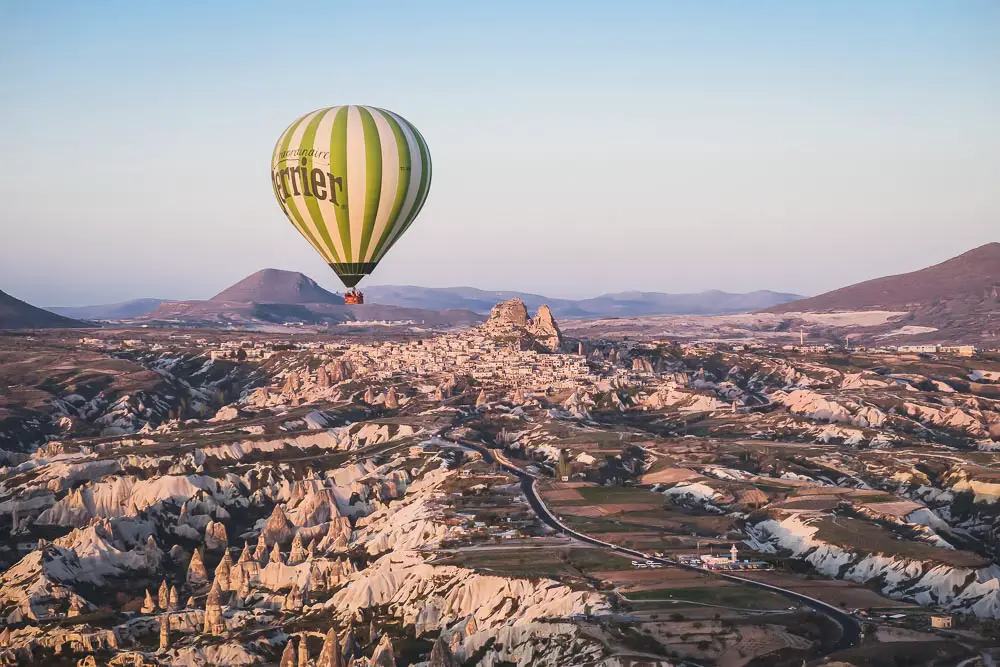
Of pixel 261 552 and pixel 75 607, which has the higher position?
pixel 261 552

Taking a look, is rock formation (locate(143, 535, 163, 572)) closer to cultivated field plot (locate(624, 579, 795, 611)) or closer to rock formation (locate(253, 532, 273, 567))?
rock formation (locate(253, 532, 273, 567))

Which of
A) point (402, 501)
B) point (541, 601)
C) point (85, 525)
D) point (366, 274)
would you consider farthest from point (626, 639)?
point (85, 525)

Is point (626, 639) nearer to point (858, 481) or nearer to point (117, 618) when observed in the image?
point (117, 618)

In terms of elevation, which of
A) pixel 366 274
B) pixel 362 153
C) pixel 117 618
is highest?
pixel 362 153

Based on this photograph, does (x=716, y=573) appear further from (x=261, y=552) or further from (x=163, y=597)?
(x=163, y=597)

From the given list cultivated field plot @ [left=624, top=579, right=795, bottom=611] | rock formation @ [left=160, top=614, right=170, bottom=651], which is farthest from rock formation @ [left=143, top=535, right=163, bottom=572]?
cultivated field plot @ [left=624, top=579, right=795, bottom=611]

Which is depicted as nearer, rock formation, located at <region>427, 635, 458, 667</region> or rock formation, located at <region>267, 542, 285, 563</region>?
rock formation, located at <region>427, 635, 458, 667</region>

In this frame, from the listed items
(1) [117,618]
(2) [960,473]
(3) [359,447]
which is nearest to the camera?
(1) [117,618]

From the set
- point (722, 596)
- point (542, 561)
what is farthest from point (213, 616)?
point (722, 596)
